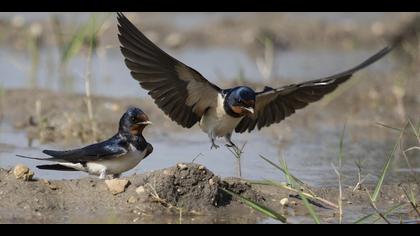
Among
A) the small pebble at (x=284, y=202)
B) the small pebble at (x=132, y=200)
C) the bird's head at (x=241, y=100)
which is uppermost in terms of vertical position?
the bird's head at (x=241, y=100)

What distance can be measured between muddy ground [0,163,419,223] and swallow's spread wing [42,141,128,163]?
210mm

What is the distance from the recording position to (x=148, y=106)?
9.38 metres

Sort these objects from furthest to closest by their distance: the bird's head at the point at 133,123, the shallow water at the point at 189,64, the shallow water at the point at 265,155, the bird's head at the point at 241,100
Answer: the shallow water at the point at 189,64 → the shallow water at the point at 265,155 → the bird's head at the point at 241,100 → the bird's head at the point at 133,123

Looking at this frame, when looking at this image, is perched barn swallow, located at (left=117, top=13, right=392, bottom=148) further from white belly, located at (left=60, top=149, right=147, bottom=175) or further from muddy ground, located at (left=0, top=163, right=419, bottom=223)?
muddy ground, located at (left=0, top=163, right=419, bottom=223)

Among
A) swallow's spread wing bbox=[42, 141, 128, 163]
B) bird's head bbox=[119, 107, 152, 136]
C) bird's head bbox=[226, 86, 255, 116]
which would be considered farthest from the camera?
bird's head bbox=[226, 86, 255, 116]

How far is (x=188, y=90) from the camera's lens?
6473 millimetres

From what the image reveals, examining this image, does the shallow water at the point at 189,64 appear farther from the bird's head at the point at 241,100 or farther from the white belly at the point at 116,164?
the white belly at the point at 116,164

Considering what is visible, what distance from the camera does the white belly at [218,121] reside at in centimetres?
661

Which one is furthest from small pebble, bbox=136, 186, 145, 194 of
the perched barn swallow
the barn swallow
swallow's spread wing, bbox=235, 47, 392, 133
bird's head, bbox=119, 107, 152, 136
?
swallow's spread wing, bbox=235, 47, 392, 133

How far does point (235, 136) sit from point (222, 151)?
95 cm

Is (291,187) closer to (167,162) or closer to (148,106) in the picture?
(167,162)

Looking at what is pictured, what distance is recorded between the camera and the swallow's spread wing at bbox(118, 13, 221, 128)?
6.20 metres

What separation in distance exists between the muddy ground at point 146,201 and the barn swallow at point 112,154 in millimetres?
222

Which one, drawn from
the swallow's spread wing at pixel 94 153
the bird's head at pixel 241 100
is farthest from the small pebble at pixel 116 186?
the bird's head at pixel 241 100
